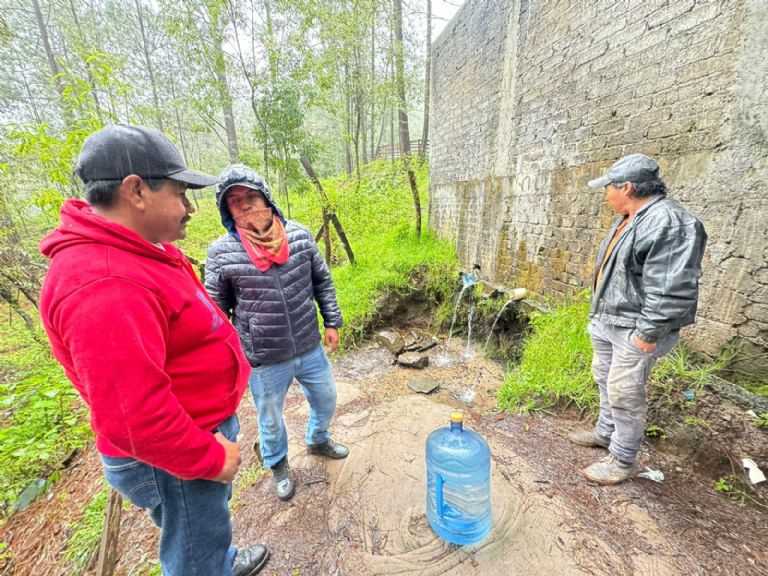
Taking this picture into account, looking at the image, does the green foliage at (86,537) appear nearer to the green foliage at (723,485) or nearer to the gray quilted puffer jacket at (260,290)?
the gray quilted puffer jacket at (260,290)

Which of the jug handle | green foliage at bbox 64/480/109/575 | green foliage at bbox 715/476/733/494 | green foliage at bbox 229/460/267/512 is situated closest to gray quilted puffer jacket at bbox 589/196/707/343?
green foliage at bbox 715/476/733/494

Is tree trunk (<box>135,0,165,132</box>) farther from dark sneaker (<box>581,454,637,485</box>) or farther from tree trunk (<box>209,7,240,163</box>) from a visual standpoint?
dark sneaker (<box>581,454,637,485</box>)

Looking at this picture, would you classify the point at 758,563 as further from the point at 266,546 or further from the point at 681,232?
the point at 266,546

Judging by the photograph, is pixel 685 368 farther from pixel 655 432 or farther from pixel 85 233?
pixel 85 233

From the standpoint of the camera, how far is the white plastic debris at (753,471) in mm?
2020

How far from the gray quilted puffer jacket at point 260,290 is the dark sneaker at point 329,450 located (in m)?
0.90

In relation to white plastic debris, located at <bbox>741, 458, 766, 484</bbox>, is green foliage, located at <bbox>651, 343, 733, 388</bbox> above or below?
above

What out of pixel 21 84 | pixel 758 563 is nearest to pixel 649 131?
pixel 758 563

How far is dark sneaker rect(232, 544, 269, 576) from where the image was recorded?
1.65 m

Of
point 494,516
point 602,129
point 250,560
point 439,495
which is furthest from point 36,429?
point 602,129

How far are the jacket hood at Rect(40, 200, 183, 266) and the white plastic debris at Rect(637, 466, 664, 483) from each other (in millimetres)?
3212

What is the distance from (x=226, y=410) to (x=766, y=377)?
145 inches

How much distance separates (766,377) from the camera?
235 centimetres

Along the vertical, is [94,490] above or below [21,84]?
below
